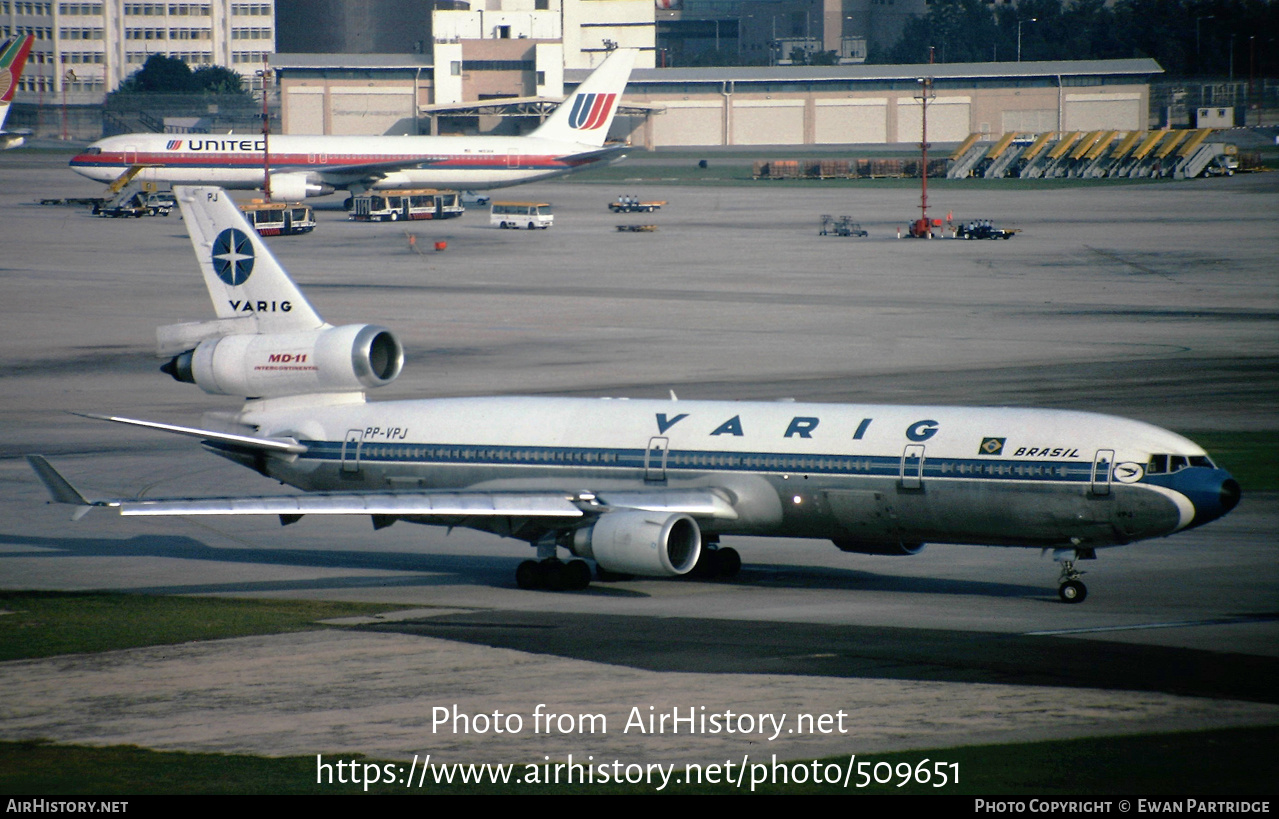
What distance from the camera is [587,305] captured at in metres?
93.5

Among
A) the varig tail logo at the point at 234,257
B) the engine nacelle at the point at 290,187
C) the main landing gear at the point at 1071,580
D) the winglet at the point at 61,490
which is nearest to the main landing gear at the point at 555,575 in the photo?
the main landing gear at the point at 1071,580

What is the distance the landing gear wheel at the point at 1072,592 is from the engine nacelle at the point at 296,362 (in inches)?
699

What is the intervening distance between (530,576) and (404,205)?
11215 centimetres

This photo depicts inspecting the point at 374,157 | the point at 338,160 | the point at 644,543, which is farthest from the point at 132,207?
the point at 644,543

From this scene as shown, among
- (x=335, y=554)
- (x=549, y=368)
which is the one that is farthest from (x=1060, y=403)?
(x=335, y=554)

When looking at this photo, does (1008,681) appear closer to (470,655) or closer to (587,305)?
(470,655)

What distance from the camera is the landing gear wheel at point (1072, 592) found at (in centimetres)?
3541

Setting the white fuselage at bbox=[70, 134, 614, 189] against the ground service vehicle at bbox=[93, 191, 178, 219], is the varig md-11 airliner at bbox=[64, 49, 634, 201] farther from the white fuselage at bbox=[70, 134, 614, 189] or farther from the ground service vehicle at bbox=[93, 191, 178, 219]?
the ground service vehicle at bbox=[93, 191, 178, 219]

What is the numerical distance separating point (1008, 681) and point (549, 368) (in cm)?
4669

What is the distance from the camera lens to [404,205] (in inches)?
5763

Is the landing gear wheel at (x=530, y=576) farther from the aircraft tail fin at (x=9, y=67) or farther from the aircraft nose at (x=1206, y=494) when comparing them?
the aircraft tail fin at (x=9, y=67)

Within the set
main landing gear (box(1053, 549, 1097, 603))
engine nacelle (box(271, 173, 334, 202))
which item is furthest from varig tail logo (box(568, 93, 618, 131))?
main landing gear (box(1053, 549, 1097, 603))

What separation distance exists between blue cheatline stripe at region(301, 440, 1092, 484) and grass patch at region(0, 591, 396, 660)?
206 inches

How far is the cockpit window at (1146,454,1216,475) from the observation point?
34000mm
